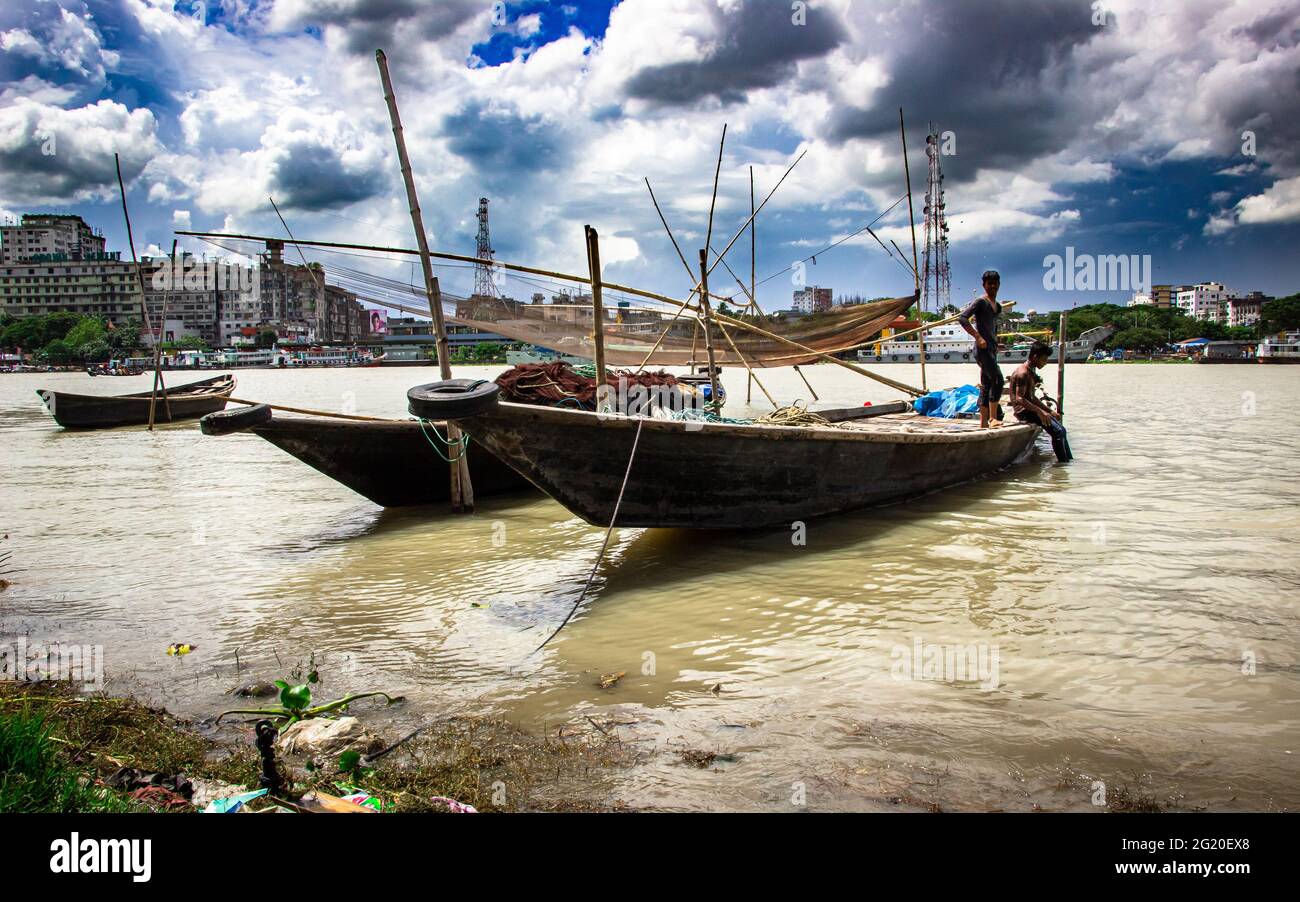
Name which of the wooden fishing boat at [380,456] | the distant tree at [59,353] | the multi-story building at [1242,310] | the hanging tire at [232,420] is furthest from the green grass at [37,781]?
the multi-story building at [1242,310]

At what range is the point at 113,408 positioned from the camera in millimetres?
16625

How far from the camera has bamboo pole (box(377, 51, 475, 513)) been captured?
6730 mm

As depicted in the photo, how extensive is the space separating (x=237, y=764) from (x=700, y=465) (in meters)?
3.35

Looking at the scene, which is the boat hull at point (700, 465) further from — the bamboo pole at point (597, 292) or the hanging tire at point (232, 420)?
the hanging tire at point (232, 420)

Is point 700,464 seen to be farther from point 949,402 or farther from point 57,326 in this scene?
point 57,326

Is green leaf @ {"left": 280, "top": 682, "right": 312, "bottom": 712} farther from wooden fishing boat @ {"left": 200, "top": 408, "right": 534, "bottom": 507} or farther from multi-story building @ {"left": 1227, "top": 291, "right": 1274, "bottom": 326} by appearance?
multi-story building @ {"left": 1227, "top": 291, "right": 1274, "bottom": 326}

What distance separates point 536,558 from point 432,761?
10.5ft

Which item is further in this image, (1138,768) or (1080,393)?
(1080,393)

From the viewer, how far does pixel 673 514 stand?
534 cm

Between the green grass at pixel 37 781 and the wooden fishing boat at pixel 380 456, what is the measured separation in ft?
13.5
